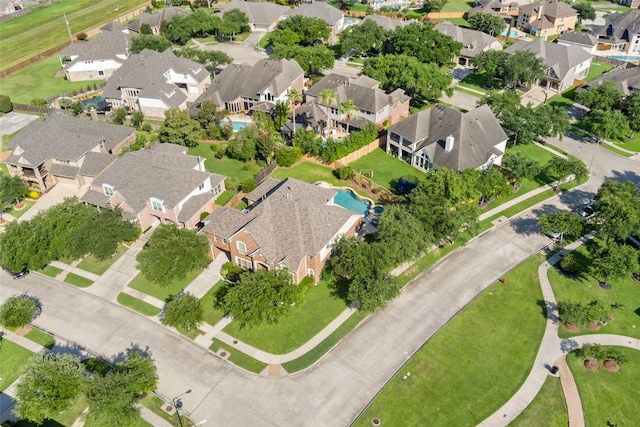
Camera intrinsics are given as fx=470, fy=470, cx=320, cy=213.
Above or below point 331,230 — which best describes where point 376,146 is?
below

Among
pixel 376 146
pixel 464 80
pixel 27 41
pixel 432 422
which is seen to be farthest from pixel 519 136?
pixel 27 41

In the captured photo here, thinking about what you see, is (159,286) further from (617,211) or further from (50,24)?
(50,24)

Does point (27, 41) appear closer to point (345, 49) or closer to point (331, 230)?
point (345, 49)

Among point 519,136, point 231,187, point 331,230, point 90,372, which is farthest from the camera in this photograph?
point 519,136

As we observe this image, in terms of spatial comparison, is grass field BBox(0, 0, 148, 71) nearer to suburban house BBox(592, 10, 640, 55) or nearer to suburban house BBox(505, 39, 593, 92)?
suburban house BBox(505, 39, 593, 92)

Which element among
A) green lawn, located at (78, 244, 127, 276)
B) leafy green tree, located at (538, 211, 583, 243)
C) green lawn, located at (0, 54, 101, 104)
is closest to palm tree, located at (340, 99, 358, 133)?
leafy green tree, located at (538, 211, 583, 243)

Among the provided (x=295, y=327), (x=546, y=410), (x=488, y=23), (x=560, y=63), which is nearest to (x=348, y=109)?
(x=295, y=327)
